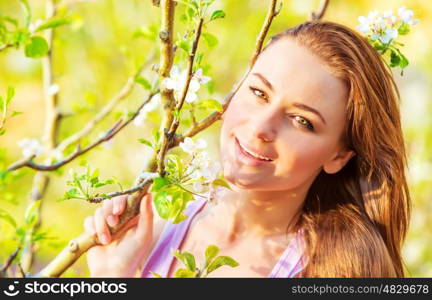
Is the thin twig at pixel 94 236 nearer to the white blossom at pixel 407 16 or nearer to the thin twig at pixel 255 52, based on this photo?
the thin twig at pixel 255 52

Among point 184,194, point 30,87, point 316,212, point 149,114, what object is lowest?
point 184,194

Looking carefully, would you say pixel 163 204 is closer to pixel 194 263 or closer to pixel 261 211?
pixel 194 263

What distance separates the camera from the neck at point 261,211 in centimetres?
147

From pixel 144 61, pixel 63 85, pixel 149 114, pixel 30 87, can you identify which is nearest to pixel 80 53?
pixel 63 85

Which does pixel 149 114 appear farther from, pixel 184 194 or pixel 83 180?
pixel 184 194

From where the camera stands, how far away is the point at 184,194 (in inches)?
38.0

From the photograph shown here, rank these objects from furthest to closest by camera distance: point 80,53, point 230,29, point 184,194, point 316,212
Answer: point 80,53, point 230,29, point 316,212, point 184,194

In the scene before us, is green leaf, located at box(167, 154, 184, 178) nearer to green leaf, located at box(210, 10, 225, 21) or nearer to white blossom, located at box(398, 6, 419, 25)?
green leaf, located at box(210, 10, 225, 21)

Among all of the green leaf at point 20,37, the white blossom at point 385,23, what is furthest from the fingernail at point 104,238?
the white blossom at point 385,23

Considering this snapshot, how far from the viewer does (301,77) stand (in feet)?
4.36

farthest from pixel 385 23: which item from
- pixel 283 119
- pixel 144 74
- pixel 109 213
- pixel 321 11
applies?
pixel 144 74

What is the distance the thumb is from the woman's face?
17 centimetres

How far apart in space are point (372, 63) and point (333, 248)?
0.40m

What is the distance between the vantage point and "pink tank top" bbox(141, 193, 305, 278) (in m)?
1.46
